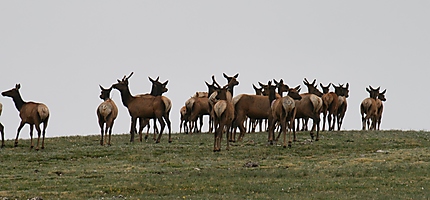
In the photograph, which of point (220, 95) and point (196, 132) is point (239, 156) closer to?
point (220, 95)

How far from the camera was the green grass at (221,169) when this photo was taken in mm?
21453

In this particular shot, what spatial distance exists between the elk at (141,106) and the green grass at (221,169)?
121cm

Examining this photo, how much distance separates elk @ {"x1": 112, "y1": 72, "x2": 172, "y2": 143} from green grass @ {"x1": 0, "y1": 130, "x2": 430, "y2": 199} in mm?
1211

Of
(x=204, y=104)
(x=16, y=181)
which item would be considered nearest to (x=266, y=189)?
(x=16, y=181)

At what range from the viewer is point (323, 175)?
79.9ft

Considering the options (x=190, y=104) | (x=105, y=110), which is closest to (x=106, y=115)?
(x=105, y=110)

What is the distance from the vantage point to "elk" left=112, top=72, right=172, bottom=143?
117 feet

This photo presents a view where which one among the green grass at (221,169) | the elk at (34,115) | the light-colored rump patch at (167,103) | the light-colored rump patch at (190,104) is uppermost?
the light-colored rump patch at (190,104)

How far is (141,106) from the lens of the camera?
118 ft

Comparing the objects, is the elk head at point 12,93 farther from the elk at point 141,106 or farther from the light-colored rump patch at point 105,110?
the elk at point 141,106

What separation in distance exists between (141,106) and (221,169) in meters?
11.0

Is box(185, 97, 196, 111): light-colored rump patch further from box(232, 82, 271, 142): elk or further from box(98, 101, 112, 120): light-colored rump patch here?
box(98, 101, 112, 120): light-colored rump patch

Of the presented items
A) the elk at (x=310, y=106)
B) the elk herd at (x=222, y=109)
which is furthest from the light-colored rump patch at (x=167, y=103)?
the elk at (x=310, y=106)

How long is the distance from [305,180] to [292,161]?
483cm
